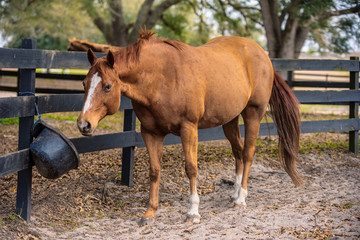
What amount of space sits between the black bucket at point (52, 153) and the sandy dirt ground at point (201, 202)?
0.57 metres

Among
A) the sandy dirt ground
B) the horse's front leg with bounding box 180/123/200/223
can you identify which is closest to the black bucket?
the sandy dirt ground

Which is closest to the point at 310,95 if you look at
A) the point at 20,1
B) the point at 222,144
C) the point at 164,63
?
the point at 222,144

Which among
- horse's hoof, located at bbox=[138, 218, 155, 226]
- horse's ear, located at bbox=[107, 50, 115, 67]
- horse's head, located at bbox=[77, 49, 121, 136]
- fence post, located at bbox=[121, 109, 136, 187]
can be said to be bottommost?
horse's hoof, located at bbox=[138, 218, 155, 226]

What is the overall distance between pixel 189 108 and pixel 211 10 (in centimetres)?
1267

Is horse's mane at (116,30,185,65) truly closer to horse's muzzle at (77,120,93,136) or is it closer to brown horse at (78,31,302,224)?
brown horse at (78,31,302,224)

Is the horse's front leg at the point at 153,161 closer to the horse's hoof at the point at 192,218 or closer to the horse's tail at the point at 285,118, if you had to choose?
the horse's hoof at the point at 192,218

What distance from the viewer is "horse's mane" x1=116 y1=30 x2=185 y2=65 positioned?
12.1 feet

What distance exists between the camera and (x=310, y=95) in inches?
267

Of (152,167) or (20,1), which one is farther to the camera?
(20,1)

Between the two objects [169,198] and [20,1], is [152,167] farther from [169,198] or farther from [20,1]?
[20,1]

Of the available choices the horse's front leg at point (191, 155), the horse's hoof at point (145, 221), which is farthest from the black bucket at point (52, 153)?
the horse's front leg at point (191, 155)

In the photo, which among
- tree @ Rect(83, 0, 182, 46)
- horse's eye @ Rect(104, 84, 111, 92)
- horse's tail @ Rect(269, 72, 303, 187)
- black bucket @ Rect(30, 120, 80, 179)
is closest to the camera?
horse's eye @ Rect(104, 84, 111, 92)

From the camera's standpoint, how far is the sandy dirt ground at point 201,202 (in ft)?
11.8

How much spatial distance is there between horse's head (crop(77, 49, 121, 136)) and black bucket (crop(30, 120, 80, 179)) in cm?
36
